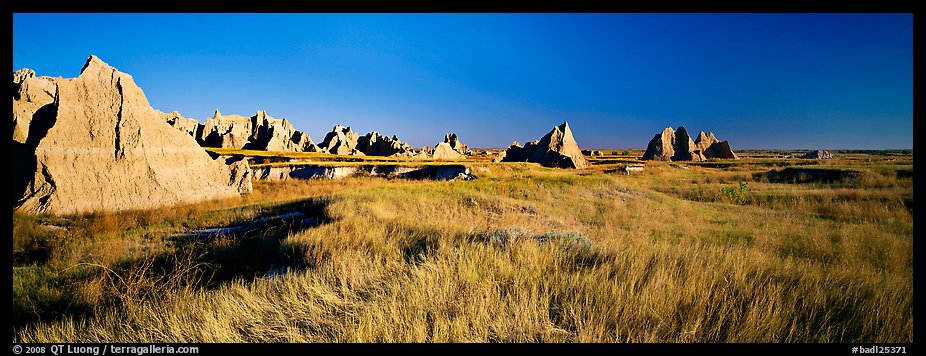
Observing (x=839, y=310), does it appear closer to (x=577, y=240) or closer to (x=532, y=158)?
(x=577, y=240)

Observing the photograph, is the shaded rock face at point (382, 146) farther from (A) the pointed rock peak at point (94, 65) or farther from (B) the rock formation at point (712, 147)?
(B) the rock formation at point (712, 147)

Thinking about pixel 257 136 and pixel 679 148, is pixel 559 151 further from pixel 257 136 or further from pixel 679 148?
pixel 257 136

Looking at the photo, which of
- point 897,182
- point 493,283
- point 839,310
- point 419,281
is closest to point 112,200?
point 419,281

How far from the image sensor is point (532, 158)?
191 feet

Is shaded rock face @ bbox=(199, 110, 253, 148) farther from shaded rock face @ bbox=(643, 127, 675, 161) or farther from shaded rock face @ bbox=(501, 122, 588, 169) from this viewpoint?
shaded rock face @ bbox=(643, 127, 675, 161)

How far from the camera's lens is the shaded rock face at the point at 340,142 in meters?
61.7

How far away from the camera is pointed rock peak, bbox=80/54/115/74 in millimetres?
12383

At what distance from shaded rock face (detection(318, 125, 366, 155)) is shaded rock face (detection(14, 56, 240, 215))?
156 ft

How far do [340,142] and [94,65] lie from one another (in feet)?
168

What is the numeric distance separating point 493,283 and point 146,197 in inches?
639

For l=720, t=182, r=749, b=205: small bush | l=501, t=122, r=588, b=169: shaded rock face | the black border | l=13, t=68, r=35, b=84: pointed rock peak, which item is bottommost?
→ l=720, t=182, r=749, b=205: small bush

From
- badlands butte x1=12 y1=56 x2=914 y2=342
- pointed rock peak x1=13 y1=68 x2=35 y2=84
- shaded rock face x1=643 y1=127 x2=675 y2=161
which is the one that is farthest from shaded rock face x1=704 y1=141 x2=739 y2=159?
pointed rock peak x1=13 y1=68 x2=35 y2=84
